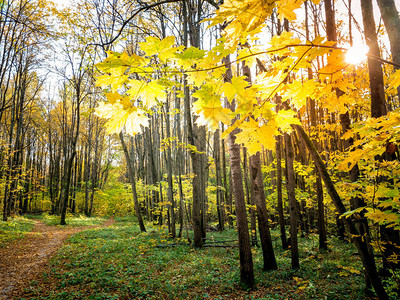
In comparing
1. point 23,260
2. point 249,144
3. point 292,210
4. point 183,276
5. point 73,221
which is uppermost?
point 249,144

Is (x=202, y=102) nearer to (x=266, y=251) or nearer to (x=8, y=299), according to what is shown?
(x=266, y=251)

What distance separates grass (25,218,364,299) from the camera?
3.84m

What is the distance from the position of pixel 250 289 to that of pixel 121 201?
795 inches

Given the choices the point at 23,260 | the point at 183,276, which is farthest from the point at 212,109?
the point at 23,260

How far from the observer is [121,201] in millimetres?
21297

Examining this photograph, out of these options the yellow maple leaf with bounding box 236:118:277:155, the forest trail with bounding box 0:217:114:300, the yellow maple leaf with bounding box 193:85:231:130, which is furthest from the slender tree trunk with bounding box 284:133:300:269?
the forest trail with bounding box 0:217:114:300

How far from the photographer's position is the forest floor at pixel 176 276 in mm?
3839

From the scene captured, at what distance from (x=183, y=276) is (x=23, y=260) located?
16.7 ft

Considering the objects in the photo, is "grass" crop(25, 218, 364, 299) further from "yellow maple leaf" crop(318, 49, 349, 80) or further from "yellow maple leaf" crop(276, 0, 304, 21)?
"yellow maple leaf" crop(276, 0, 304, 21)

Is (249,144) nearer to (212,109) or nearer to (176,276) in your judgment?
(212,109)

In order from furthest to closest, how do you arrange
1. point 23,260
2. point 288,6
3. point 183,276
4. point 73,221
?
point 73,221 < point 23,260 < point 183,276 < point 288,6

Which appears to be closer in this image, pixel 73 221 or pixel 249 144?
pixel 249 144

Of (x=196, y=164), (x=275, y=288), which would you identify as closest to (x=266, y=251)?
(x=275, y=288)

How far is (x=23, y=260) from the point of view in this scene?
18.9 ft
